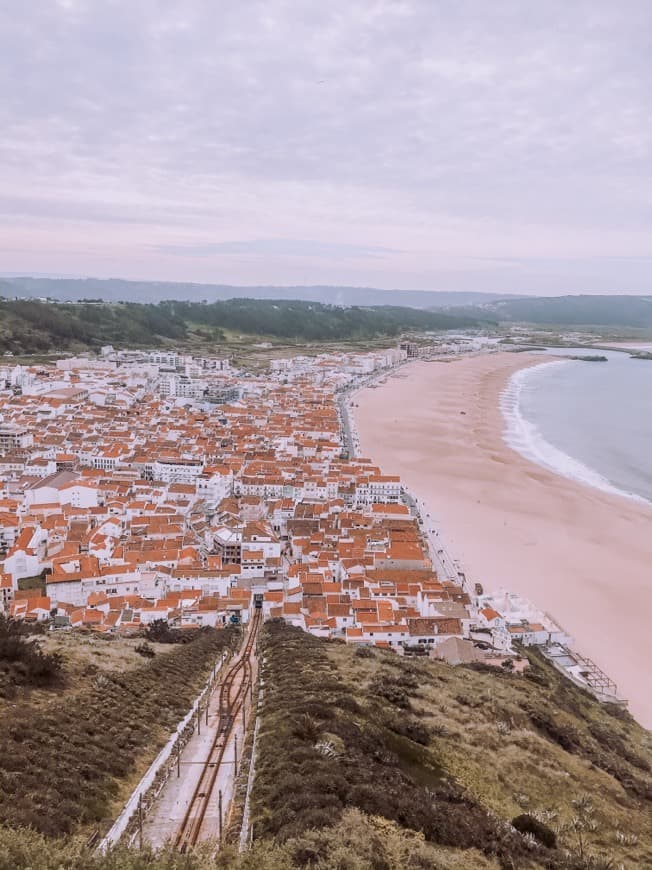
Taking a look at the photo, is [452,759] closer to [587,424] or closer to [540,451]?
[540,451]

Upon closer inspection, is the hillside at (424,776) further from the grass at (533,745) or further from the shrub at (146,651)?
the shrub at (146,651)

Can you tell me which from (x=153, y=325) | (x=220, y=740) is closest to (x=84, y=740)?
(x=220, y=740)

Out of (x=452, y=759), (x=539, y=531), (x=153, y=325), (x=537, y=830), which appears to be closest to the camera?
(x=537, y=830)

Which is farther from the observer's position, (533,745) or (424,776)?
(533,745)

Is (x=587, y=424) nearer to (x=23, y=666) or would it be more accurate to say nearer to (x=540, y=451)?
(x=540, y=451)

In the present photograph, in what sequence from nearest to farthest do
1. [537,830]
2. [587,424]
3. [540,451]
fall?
[537,830] → [540,451] → [587,424]

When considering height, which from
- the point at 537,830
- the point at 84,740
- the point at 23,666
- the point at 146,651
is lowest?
the point at 146,651

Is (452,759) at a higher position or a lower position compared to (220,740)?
lower

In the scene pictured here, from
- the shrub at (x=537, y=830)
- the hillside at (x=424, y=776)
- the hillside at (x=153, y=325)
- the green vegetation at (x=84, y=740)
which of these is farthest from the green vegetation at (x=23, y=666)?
the hillside at (x=153, y=325)
